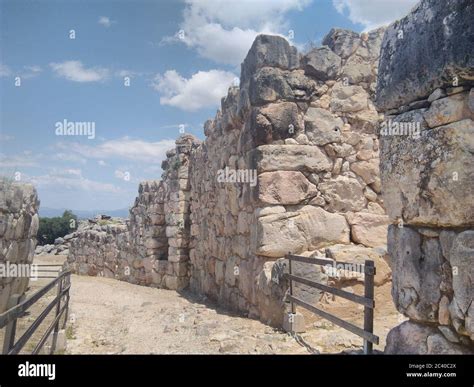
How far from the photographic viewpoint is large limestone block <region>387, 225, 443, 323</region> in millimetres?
2033

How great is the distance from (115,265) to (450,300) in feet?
38.9

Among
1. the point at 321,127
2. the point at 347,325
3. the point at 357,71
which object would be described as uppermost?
the point at 357,71

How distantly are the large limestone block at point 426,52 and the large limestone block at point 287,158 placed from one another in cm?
250

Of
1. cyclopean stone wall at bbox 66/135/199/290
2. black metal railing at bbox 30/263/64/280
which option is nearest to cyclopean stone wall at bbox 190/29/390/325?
black metal railing at bbox 30/263/64/280

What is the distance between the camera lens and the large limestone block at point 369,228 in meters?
5.02

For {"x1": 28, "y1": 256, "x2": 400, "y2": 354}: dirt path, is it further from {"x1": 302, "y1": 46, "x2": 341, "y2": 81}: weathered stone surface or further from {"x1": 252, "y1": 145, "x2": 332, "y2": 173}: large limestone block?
{"x1": 302, "y1": 46, "x2": 341, "y2": 81}: weathered stone surface

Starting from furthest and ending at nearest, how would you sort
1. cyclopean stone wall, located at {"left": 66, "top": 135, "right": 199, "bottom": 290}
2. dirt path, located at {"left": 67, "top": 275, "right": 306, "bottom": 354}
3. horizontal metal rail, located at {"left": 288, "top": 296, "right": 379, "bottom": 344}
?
cyclopean stone wall, located at {"left": 66, "top": 135, "right": 199, "bottom": 290} < dirt path, located at {"left": 67, "top": 275, "right": 306, "bottom": 354} < horizontal metal rail, located at {"left": 288, "top": 296, "right": 379, "bottom": 344}

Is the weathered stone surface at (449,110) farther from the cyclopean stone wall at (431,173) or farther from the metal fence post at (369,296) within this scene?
the metal fence post at (369,296)

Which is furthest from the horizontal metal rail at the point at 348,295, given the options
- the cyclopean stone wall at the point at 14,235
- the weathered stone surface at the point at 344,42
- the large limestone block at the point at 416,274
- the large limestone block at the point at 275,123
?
the cyclopean stone wall at the point at 14,235

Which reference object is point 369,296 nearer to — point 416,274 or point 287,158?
point 416,274

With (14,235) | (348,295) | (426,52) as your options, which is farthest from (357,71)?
(14,235)

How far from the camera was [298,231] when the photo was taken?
486cm

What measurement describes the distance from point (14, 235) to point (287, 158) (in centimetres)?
366
